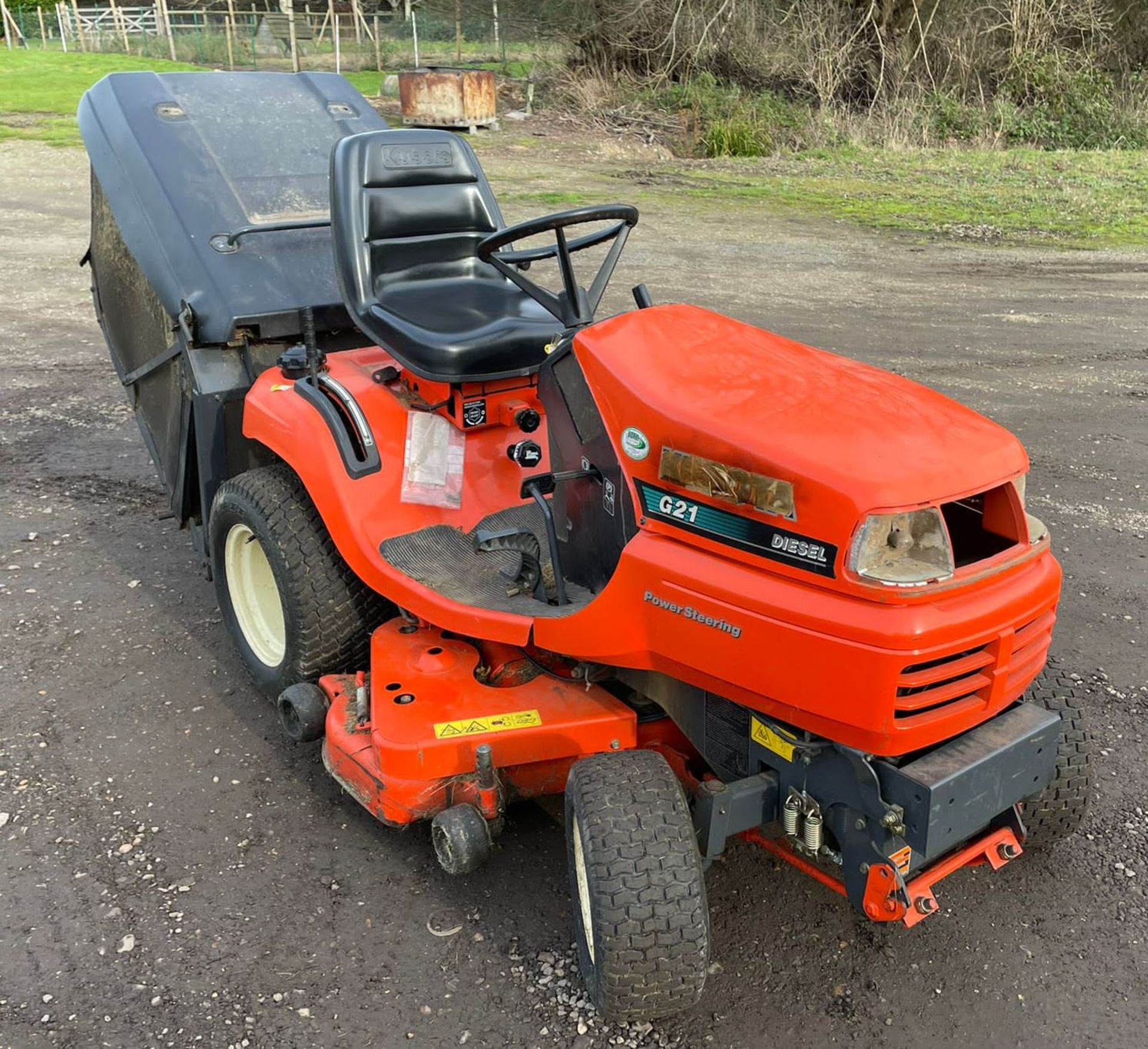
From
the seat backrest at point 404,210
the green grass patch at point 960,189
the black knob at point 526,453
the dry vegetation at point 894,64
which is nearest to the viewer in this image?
the black knob at point 526,453

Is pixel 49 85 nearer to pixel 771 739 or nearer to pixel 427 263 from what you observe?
pixel 427 263

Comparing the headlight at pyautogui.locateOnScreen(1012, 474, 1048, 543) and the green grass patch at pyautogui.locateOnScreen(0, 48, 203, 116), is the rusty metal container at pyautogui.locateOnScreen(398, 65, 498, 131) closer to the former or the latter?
the green grass patch at pyautogui.locateOnScreen(0, 48, 203, 116)

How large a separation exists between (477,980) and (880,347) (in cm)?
571

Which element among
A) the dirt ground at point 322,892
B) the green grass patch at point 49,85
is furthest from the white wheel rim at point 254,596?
the green grass patch at point 49,85

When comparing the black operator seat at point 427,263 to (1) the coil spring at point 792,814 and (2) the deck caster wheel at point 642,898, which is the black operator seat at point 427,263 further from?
(1) the coil spring at point 792,814

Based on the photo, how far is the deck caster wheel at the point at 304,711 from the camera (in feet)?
9.87

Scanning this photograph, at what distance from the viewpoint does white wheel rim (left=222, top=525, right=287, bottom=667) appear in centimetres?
356

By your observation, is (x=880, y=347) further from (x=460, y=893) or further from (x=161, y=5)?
(x=161, y=5)

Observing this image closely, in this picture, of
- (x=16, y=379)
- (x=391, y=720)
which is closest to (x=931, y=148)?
(x=16, y=379)

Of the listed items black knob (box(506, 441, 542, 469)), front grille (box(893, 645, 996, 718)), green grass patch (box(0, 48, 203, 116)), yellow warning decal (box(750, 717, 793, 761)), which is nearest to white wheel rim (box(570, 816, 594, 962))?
yellow warning decal (box(750, 717, 793, 761))

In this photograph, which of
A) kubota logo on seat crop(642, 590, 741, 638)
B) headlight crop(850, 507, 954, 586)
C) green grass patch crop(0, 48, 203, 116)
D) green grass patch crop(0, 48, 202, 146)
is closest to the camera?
headlight crop(850, 507, 954, 586)

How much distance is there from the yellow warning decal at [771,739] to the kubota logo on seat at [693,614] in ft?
0.88

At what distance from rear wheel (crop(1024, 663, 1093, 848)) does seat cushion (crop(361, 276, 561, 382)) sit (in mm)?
1561

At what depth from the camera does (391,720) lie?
268cm
